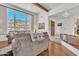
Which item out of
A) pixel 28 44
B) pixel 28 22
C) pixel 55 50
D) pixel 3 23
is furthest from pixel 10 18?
pixel 55 50

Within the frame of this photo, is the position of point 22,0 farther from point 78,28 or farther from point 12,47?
point 78,28

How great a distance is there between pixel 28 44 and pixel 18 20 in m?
Answer: 0.49

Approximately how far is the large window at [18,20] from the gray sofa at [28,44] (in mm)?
140

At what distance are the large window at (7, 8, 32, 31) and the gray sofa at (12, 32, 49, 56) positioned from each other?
140 mm

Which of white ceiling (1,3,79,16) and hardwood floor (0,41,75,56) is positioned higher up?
white ceiling (1,3,79,16)

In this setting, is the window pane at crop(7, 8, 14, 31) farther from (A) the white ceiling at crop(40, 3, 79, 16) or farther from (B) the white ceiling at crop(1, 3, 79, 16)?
(A) the white ceiling at crop(40, 3, 79, 16)

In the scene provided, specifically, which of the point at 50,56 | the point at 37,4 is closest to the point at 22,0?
the point at 37,4

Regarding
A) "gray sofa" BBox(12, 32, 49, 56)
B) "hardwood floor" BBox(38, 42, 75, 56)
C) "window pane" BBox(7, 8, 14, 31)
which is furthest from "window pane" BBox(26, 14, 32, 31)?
"hardwood floor" BBox(38, 42, 75, 56)

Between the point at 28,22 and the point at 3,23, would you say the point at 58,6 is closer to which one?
the point at 28,22

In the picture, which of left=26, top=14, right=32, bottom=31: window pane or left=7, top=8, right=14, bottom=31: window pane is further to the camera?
left=26, top=14, right=32, bottom=31: window pane

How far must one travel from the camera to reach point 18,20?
2.28 meters

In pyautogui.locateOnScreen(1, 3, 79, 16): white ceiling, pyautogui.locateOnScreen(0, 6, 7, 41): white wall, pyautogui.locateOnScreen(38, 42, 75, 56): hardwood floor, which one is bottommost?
pyautogui.locateOnScreen(38, 42, 75, 56): hardwood floor

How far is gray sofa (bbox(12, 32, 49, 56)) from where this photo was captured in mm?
2197

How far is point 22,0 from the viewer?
2244mm
